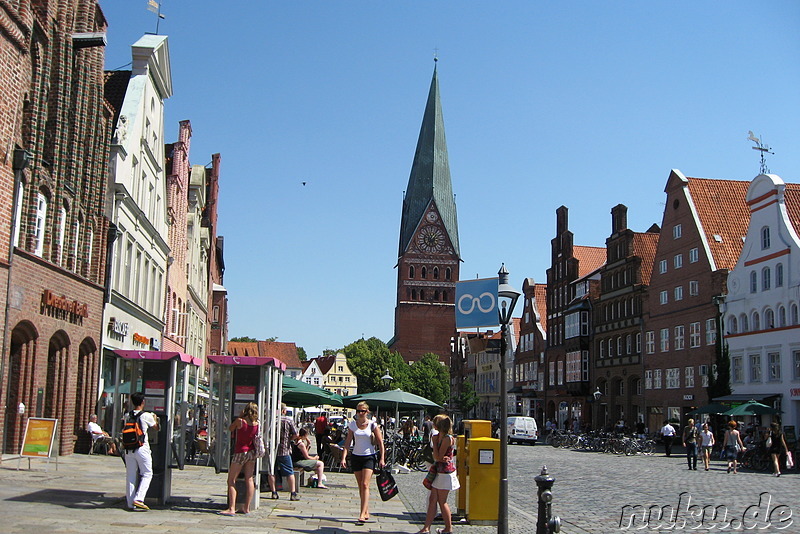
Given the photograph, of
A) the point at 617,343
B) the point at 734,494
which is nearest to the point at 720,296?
the point at 617,343

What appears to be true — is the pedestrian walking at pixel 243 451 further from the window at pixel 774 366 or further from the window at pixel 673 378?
the window at pixel 673 378

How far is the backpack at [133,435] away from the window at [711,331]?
39918mm

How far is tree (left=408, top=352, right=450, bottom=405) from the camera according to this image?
11162 centimetres

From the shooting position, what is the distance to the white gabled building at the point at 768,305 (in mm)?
39969

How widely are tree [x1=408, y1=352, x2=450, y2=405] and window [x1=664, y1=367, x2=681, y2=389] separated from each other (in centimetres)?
5979

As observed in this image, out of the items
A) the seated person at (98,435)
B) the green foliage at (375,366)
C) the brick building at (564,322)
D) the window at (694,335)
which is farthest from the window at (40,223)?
the green foliage at (375,366)

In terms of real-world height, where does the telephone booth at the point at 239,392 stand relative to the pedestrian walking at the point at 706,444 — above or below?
above

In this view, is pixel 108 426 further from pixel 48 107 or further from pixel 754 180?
pixel 754 180

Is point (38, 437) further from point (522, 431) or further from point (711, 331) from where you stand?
point (522, 431)

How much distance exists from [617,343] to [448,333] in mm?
65873

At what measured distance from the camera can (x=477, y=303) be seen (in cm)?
1495

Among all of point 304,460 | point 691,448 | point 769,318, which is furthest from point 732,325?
point 304,460

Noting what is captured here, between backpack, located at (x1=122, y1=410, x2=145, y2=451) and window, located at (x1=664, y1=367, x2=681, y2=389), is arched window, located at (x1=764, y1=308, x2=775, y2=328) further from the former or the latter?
backpack, located at (x1=122, y1=410, x2=145, y2=451)

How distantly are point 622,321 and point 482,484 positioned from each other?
4885 centimetres
